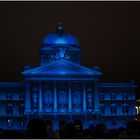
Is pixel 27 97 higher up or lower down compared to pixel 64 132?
higher up

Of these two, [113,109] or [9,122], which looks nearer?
[9,122]

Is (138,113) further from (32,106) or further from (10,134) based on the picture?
(10,134)

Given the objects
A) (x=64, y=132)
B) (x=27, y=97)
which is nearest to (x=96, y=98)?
(x=27, y=97)

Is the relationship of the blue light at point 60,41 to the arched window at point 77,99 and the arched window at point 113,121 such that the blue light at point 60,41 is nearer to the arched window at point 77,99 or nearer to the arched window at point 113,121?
the arched window at point 77,99

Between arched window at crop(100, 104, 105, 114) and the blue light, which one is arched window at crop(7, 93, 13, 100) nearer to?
the blue light

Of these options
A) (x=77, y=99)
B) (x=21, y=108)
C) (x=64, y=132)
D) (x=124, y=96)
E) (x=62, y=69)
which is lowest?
(x=64, y=132)

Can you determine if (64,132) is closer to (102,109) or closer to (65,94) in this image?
(102,109)

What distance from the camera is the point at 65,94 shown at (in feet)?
111

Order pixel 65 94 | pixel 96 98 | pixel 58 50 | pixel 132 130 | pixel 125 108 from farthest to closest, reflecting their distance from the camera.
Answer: pixel 58 50 < pixel 65 94 < pixel 125 108 < pixel 96 98 < pixel 132 130

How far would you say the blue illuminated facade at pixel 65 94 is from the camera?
32188 millimetres

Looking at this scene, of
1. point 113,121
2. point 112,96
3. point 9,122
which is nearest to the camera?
point 9,122

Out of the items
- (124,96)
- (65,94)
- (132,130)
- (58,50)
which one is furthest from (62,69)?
(132,130)

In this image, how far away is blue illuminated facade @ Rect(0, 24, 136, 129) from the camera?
32188mm

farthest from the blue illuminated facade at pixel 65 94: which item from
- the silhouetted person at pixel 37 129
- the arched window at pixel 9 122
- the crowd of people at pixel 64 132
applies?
the silhouetted person at pixel 37 129
